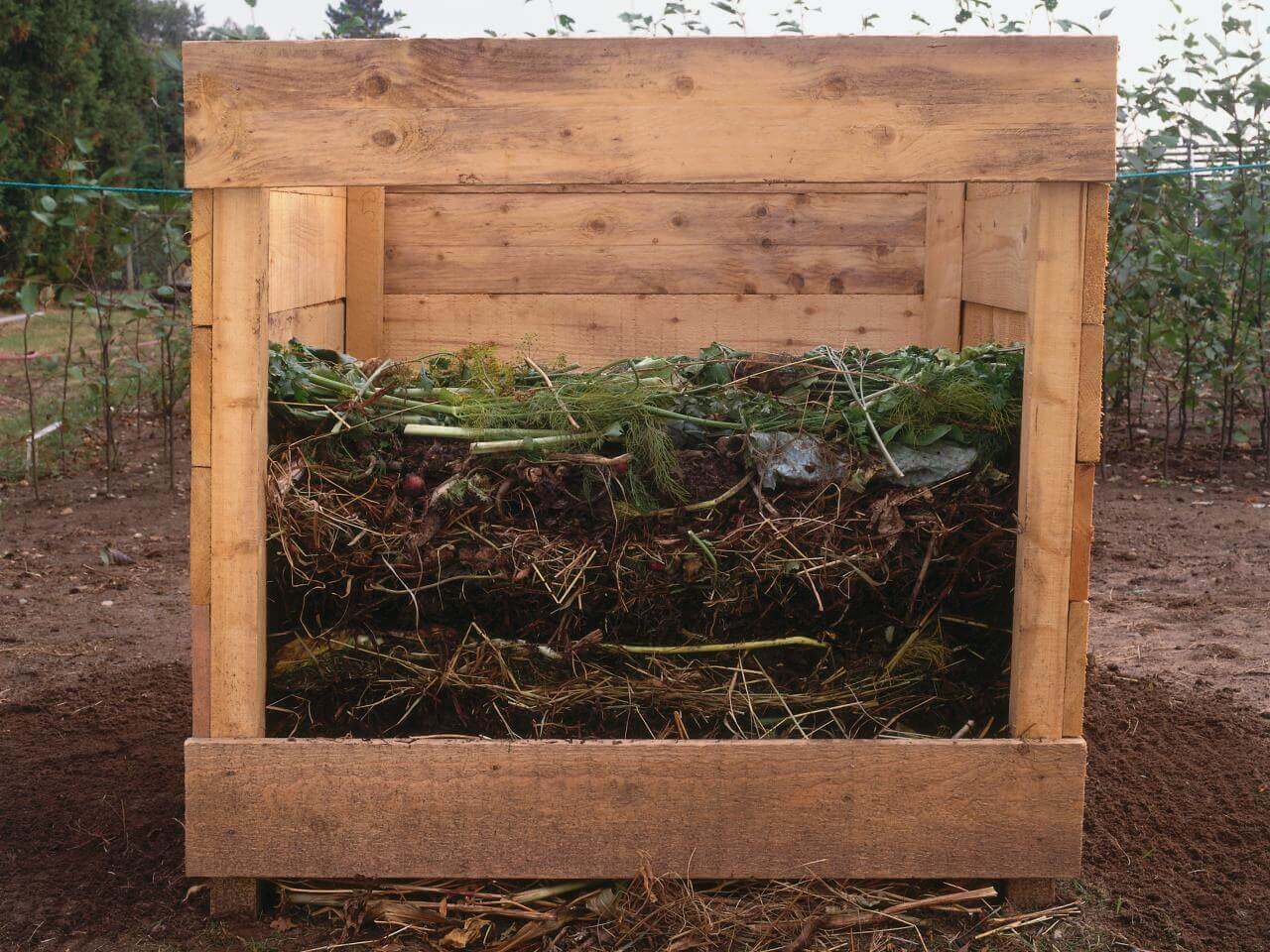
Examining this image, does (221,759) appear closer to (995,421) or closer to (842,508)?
(842,508)

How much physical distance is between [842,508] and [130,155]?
16.4 meters

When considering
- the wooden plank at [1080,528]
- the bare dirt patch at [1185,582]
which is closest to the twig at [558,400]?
the wooden plank at [1080,528]

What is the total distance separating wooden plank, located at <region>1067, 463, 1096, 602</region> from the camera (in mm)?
2480

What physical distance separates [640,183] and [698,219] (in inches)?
77.3

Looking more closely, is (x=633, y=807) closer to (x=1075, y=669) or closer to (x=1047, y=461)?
(x=1075, y=669)

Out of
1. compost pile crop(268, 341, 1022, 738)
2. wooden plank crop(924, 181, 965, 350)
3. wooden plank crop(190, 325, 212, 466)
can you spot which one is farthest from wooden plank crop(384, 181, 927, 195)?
wooden plank crop(190, 325, 212, 466)

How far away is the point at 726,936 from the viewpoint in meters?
Result: 2.40

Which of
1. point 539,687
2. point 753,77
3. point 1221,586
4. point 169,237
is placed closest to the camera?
point 753,77

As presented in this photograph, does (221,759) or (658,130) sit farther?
(221,759)

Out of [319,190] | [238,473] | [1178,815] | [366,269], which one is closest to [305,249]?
[319,190]

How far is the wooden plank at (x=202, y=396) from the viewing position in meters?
2.44

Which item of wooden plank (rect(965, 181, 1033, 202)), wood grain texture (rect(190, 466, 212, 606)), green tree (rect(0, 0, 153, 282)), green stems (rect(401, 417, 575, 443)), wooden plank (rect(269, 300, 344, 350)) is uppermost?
green tree (rect(0, 0, 153, 282))

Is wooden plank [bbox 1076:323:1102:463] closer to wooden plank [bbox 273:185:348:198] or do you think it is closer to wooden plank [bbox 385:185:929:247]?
wooden plank [bbox 273:185:348:198]

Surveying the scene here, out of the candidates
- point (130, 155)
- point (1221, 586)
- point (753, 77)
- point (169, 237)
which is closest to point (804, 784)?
point (753, 77)
